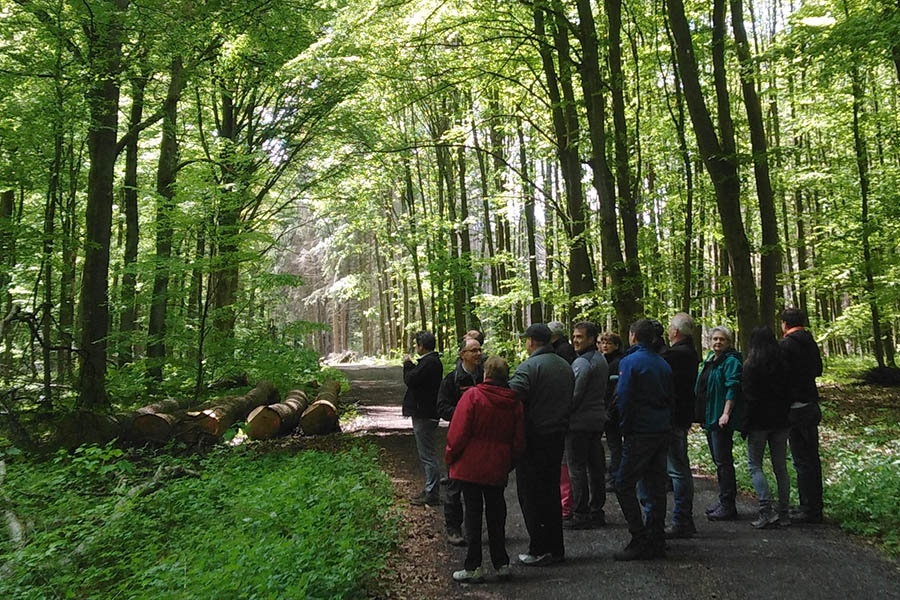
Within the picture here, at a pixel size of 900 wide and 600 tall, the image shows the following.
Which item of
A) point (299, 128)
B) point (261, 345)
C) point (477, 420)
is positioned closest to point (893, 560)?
point (477, 420)

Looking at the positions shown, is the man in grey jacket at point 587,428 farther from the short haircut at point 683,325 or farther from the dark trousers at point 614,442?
the short haircut at point 683,325

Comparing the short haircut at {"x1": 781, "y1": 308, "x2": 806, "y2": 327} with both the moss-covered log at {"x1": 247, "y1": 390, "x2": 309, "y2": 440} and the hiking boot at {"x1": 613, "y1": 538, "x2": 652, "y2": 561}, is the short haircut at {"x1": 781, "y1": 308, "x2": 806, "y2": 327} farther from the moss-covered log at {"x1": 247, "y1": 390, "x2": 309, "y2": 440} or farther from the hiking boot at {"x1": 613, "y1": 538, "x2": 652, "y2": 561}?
the moss-covered log at {"x1": 247, "y1": 390, "x2": 309, "y2": 440}

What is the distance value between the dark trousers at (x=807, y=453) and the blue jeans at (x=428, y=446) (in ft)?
12.6

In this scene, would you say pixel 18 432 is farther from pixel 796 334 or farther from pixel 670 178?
pixel 670 178

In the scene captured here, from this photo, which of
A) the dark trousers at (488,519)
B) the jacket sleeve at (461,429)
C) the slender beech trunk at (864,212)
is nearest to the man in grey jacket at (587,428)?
the dark trousers at (488,519)

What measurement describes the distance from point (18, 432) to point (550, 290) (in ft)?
49.6

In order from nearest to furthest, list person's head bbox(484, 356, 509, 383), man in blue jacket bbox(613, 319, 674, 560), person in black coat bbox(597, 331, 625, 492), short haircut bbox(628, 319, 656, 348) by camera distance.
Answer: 1. person's head bbox(484, 356, 509, 383)
2. man in blue jacket bbox(613, 319, 674, 560)
3. short haircut bbox(628, 319, 656, 348)
4. person in black coat bbox(597, 331, 625, 492)

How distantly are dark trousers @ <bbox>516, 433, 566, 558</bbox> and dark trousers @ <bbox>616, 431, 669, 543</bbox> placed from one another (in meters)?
0.57

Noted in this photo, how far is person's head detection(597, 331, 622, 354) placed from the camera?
7035 millimetres

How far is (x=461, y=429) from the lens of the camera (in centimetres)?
499

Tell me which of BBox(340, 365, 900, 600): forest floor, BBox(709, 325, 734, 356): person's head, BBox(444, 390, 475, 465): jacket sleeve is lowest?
BBox(340, 365, 900, 600): forest floor

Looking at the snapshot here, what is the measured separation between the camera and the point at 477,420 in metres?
4.96

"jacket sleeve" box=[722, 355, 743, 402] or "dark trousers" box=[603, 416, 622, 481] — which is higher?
"jacket sleeve" box=[722, 355, 743, 402]

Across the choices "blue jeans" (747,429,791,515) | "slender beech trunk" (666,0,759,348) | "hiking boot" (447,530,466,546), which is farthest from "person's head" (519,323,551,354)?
"slender beech trunk" (666,0,759,348)
